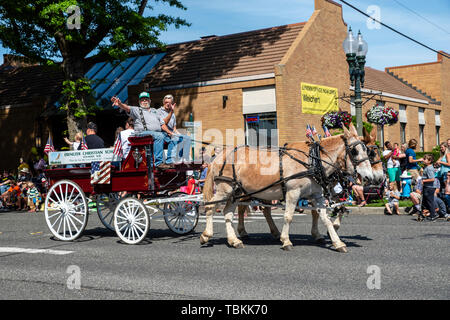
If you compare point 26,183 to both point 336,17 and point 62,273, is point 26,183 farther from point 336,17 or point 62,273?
point 336,17

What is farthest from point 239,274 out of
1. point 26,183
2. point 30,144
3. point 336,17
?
point 30,144

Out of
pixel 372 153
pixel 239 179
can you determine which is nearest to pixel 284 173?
pixel 239 179

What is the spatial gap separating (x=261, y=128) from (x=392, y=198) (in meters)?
10.7

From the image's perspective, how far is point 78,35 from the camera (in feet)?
64.0

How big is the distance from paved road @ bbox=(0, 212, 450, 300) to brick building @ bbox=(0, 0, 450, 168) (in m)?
13.8

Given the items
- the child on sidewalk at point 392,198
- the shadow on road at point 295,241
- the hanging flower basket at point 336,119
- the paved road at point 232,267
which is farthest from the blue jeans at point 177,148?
the hanging flower basket at point 336,119

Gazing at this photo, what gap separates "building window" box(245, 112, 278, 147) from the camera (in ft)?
77.6

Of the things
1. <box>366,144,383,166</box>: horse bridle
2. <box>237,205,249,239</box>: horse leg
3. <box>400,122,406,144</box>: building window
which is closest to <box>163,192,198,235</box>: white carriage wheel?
<box>237,205,249,239</box>: horse leg

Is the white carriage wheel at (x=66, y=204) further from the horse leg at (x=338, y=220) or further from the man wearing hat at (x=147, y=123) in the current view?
the horse leg at (x=338, y=220)

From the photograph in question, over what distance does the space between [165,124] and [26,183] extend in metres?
13.3

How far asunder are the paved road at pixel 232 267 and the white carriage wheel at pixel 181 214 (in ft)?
1.06

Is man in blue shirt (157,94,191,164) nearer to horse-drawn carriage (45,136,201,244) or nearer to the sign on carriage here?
horse-drawn carriage (45,136,201,244)

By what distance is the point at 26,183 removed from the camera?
20.7 metres

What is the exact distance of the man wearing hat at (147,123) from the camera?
9117mm
